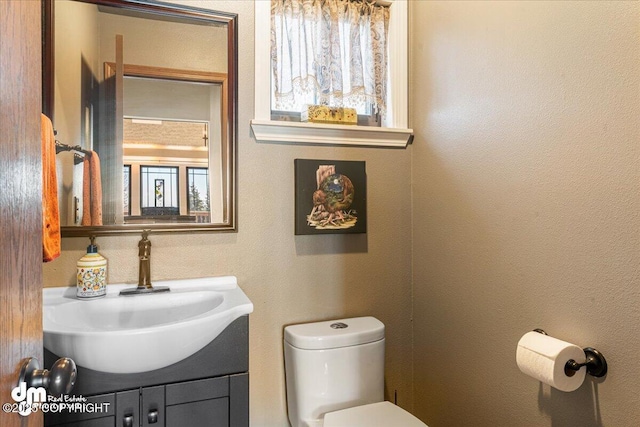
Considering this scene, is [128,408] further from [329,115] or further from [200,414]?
[329,115]

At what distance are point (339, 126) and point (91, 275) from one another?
3.75 ft

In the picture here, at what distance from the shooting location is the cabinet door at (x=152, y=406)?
3.75 feet

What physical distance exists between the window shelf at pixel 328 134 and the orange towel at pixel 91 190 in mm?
617

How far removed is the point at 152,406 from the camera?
3.78 ft

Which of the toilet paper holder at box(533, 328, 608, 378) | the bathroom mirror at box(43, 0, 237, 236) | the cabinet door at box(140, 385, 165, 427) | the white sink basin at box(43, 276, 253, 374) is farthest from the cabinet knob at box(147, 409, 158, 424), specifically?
the toilet paper holder at box(533, 328, 608, 378)

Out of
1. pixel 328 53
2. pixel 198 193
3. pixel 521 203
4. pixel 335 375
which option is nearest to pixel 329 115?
pixel 328 53

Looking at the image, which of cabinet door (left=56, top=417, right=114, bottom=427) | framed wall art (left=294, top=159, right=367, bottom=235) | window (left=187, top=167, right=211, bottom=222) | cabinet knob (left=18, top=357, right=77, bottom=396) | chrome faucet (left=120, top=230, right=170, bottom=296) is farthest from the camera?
framed wall art (left=294, top=159, right=367, bottom=235)

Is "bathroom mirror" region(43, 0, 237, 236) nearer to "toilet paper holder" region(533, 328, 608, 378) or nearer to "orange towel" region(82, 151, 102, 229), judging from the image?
"orange towel" region(82, 151, 102, 229)

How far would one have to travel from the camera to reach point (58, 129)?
A: 139cm

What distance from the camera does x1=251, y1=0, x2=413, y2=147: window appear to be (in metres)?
1.63

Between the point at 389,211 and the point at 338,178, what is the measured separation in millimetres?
314

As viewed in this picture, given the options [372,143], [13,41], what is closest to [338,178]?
[372,143]

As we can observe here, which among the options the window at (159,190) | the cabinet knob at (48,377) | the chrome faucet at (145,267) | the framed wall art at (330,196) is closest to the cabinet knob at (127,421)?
the chrome faucet at (145,267)

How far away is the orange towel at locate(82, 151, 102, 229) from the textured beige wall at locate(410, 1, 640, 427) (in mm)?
1366
